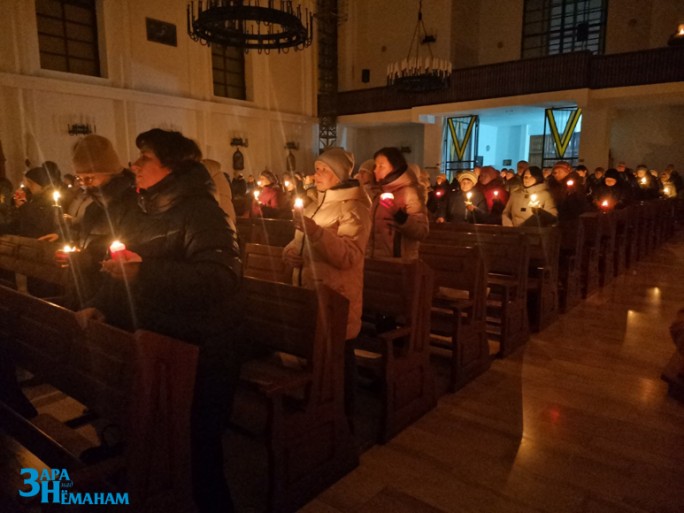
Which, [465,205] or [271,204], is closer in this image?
[465,205]

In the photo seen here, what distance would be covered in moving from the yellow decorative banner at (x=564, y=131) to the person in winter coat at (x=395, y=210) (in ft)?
42.7

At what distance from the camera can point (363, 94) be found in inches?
714

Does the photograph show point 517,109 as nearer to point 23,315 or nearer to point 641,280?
point 641,280

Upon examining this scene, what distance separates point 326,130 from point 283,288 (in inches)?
691

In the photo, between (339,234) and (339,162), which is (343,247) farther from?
(339,162)

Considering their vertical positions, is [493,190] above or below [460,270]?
above

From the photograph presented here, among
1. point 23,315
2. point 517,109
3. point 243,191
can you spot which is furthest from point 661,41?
point 23,315

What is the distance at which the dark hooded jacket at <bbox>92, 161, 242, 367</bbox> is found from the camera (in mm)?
1862

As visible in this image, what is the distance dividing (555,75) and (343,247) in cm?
1385

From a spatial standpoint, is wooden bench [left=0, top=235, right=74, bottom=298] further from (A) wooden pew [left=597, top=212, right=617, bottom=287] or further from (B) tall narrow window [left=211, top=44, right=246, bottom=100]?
(B) tall narrow window [left=211, top=44, right=246, bottom=100]

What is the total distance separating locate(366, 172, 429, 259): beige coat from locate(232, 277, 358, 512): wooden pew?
4.10ft

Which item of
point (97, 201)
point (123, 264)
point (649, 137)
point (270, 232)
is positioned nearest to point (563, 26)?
point (649, 137)

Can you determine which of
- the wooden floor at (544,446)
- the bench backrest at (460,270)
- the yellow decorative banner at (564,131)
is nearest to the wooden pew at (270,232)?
the bench backrest at (460,270)

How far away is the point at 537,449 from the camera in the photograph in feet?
9.75
